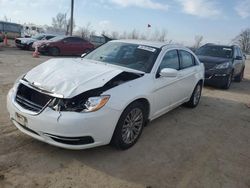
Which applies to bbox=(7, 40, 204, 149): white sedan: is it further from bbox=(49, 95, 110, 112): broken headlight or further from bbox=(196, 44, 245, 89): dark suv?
bbox=(196, 44, 245, 89): dark suv

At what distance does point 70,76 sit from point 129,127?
1133 mm

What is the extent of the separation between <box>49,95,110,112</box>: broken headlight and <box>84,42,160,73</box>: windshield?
1329mm

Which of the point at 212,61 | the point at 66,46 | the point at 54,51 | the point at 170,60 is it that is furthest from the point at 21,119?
the point at 66,46

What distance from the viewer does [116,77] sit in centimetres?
376

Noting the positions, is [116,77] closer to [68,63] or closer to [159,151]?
[68,63]

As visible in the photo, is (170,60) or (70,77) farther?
(170,60)

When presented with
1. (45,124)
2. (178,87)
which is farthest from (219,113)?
(45,124)

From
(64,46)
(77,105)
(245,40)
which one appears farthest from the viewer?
(245,40)

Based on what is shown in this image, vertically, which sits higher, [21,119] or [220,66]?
[220,66]

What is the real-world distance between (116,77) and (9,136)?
73.2 inches

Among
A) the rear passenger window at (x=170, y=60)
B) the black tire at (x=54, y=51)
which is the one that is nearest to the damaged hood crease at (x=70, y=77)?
the rear passenger window at (x=170, y=60)

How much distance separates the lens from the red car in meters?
16.8

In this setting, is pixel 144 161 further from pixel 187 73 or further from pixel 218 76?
pixel 218 76

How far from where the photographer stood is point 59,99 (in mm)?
3236
